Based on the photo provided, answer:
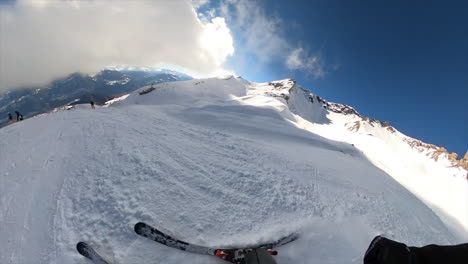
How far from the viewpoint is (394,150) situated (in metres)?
58.9

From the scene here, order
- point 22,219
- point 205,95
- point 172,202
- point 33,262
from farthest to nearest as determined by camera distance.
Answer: point 205,95 < point 172,202 < point 22,219 < point 33,262

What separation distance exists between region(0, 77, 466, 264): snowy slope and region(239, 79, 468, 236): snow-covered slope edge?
1564cm

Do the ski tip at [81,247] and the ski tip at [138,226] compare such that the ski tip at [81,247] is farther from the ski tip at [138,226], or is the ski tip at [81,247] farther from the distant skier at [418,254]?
the distant skier at [418,254]

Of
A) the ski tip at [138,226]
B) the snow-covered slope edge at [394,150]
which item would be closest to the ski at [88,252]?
the ski tip at [138,226]

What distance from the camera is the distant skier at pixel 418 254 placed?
8.73 ft

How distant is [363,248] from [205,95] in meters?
38.1

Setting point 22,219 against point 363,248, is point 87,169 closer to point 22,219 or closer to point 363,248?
point 22,219

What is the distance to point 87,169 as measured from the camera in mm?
7340

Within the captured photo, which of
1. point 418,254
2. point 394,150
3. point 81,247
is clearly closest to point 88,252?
point 81,247

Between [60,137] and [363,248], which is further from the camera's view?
[60,137]

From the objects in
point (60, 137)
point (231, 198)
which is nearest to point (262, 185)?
point (231, 198)

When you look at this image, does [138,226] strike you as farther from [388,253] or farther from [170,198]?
[388,253]

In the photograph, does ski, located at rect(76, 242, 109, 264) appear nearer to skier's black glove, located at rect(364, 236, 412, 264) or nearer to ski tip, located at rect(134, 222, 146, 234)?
ski tip, located at rect(134, 222, 146, 234)

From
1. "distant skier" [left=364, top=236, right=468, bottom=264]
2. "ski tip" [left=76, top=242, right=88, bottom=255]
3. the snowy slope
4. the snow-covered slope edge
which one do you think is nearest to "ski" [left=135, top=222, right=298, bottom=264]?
the snowy slope
